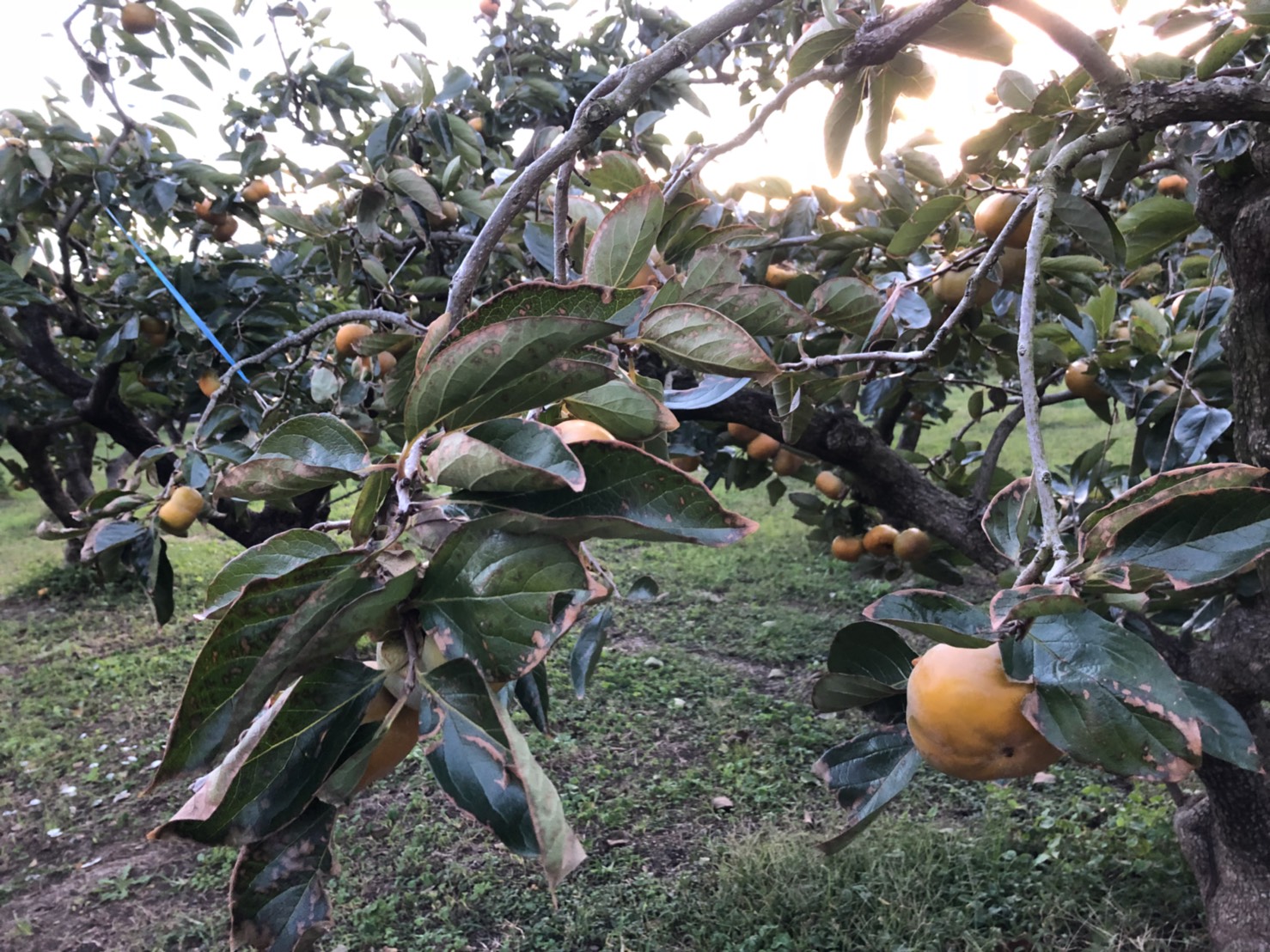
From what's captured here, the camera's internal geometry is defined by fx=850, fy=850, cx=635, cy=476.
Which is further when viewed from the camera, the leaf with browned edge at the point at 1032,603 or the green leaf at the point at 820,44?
the green leaf at the point at 820,44

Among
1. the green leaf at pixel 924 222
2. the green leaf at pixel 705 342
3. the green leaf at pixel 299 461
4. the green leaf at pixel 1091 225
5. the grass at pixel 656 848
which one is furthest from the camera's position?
the grass at pixel 656 848

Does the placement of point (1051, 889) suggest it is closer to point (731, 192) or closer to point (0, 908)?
point (731, 192)

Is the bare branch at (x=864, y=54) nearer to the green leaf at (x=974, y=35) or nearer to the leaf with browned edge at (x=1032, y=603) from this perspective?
the green leaf at (x=974, y=35)

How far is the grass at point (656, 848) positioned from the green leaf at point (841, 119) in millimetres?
1798

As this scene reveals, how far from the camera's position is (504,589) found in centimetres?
44

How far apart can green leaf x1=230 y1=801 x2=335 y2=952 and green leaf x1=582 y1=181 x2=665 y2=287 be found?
0.44 meters

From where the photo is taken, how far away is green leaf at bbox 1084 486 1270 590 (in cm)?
49

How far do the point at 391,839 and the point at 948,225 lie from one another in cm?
238

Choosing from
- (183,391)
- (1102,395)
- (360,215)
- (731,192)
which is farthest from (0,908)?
(1102,395)

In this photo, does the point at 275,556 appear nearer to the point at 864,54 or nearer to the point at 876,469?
the point at 864,54

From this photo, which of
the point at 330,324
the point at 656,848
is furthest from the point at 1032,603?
the point at 656,848

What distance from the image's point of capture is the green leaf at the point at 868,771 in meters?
0.62

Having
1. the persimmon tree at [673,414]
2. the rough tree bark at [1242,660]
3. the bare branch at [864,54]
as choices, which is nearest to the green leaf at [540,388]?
the persimmon tree at [673,414]

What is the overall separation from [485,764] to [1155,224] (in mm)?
1249
